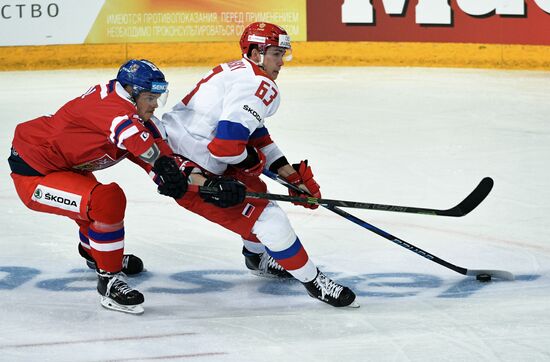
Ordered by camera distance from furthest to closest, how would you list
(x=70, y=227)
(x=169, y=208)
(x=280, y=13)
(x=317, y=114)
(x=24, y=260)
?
(x=280, y=13)
(x=317, y=114)
(x=169, y=208)
(x=70, y=227)
(x=24, y=260)

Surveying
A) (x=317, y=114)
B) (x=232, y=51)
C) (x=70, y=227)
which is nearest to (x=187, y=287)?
(x=70, y=227)

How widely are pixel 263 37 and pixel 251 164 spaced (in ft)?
1.49

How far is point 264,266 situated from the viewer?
3.94 meters

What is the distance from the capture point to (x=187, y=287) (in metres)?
3.82

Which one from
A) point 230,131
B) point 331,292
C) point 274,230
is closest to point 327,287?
point 331,292

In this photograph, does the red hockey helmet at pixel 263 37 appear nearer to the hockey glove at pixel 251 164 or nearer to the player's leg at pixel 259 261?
the hockey glove at pixel 251 164

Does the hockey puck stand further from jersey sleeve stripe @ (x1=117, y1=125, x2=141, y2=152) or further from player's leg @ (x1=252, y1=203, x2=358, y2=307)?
jersey sleeve stripe @ (x1=117, y1=125, x2=141, y2=152)

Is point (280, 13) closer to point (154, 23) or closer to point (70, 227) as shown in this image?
point (154, 23)

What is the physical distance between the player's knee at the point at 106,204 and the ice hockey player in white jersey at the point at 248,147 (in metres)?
0.25

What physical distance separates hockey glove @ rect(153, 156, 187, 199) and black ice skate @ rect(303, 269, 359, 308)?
22.3 inches

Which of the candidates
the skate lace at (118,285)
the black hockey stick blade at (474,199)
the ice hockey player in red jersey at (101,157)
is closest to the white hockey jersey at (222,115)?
the ice hockey player in red jersey at (101,157)

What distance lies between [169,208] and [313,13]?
204 inches

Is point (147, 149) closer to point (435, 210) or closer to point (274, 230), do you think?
point (274, 230)

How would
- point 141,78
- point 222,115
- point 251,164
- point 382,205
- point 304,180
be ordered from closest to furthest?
point 141,78 < point 222,115 < point 382,205 < point 251,164 < point 304,180
